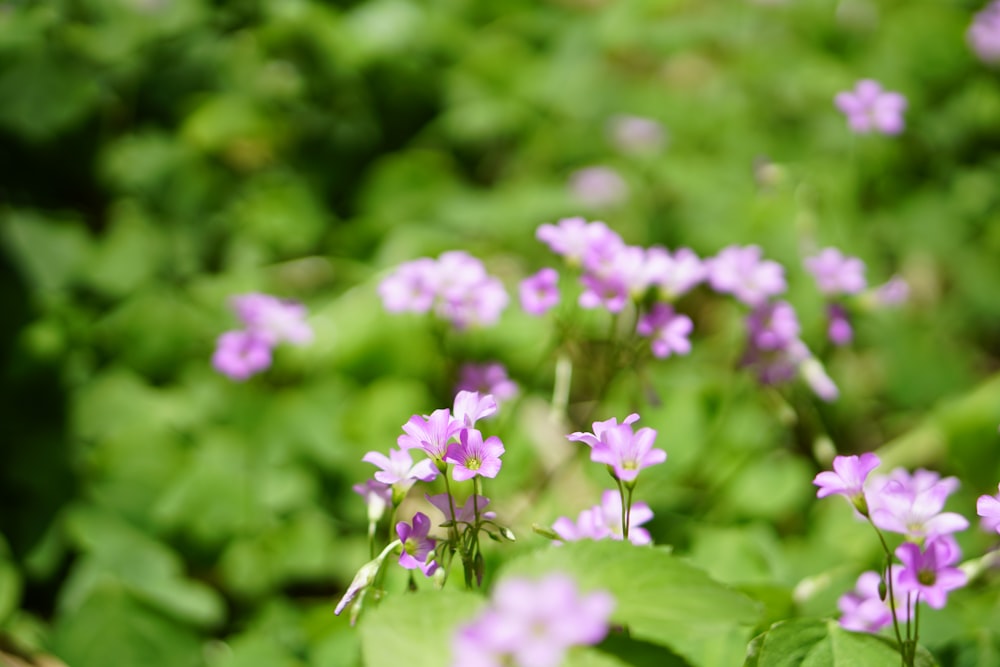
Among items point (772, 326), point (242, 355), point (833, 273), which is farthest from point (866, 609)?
point (242, 355)

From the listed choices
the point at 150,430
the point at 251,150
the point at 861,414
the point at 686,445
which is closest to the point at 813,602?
the point at 686,445

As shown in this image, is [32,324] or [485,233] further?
[485,233]

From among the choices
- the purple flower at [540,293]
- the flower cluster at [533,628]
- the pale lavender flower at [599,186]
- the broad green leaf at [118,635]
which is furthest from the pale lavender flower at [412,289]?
the pale lavender flower at [599,186]

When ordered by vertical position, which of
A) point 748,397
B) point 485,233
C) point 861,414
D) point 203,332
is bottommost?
point 203,332

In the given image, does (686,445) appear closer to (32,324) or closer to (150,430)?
(150,430)

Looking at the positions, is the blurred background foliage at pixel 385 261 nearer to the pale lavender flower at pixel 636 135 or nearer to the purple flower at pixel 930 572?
the pale lavender flower at pixel 636 135
